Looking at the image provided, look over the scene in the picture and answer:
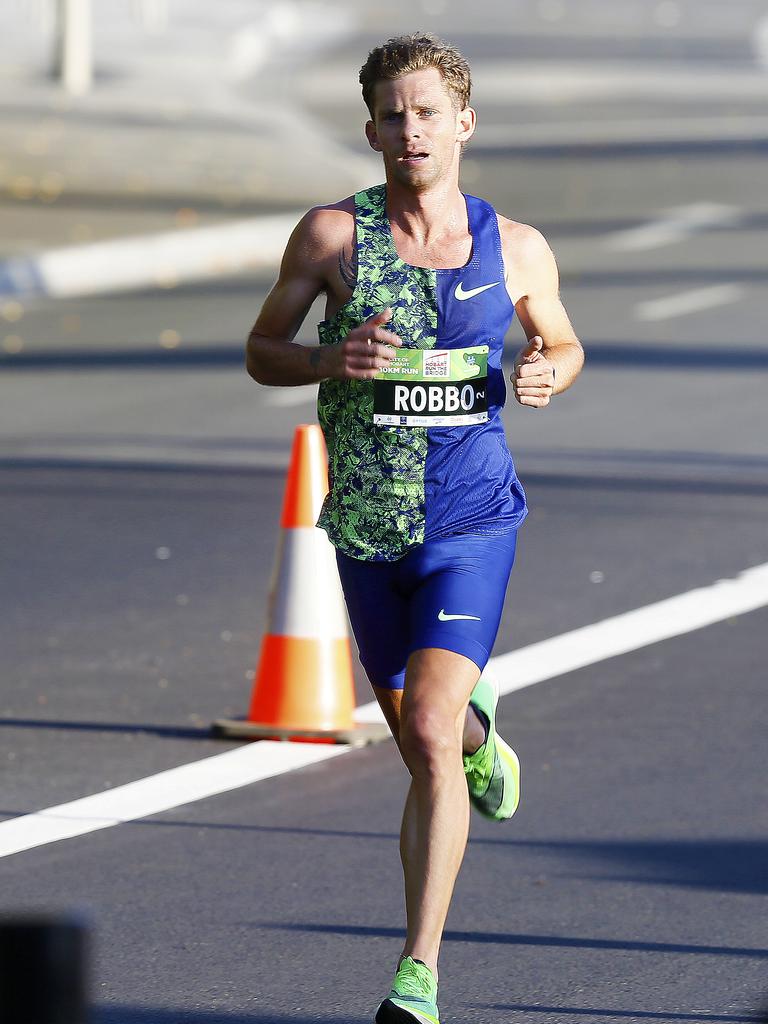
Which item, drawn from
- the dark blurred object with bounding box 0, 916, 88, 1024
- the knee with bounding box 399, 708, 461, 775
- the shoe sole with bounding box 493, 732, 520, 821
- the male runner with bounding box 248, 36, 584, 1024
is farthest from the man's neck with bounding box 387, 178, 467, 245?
the dark blurred object with bounding box 0, 916, 88, 1024

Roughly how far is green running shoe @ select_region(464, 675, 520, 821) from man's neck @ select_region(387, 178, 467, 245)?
99 centimetres

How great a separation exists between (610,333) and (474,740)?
12709 millimetres

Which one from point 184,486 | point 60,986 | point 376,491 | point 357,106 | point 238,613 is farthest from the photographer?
point 357,106

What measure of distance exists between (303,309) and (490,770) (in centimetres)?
112

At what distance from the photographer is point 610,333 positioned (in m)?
17.2

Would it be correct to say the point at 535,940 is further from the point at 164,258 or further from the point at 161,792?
the point at 164,258

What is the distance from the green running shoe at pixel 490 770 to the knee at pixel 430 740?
362mm

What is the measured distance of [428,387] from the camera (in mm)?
4473

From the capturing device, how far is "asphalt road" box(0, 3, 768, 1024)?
4836mm

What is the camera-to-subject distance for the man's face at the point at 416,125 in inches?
175

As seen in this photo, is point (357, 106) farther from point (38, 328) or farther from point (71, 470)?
point (71, 470)

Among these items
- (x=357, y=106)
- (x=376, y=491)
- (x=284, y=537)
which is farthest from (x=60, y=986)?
(x=357, y=106)

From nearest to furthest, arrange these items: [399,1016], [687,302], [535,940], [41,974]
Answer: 1. [41,974]
2. [399,1016]
3. [535,940]
4. [687,302]

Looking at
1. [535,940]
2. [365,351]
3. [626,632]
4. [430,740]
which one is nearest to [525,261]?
[365,351]
